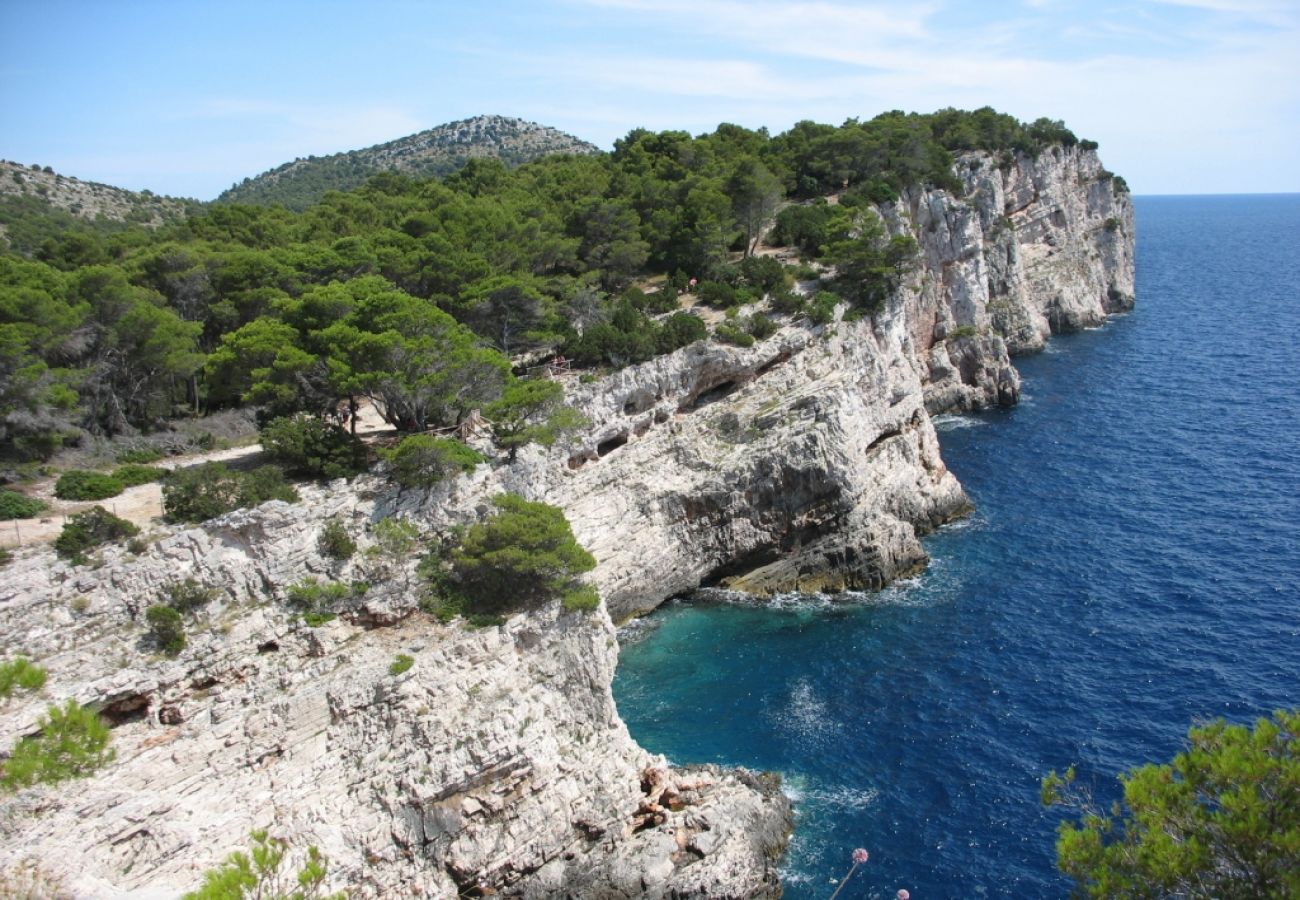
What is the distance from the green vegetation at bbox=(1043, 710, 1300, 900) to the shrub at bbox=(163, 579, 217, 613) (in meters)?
23.8

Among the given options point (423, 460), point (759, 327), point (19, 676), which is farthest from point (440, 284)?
point (19, 676)

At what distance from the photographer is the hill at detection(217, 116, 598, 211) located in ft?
436

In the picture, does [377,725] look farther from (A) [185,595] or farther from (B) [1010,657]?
(B) [1010,657]

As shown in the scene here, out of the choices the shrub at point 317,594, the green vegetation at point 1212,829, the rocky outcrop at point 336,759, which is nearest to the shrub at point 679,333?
the rocky outcrop at point 336,759

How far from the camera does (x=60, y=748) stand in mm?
18500

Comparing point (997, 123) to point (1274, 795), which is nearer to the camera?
point (1274, 795)

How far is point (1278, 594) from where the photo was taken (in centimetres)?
3406

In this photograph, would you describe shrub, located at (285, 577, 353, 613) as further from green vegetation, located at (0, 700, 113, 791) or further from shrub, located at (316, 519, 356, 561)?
green vegetation, located at (0, 700, 113, 791)

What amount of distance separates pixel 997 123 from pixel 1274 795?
7558 cm

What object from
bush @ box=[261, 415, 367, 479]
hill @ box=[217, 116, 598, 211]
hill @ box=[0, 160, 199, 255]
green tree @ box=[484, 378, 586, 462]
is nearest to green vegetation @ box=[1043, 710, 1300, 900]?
green tree @ box=[484, 378, 586, 462]

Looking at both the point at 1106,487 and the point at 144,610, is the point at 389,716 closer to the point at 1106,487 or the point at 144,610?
the point at 144,610

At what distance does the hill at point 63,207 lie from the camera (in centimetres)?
6457

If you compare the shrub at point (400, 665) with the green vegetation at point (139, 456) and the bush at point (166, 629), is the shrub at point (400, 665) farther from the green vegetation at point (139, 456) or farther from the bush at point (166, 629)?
the green vegetation at point (139, 456)

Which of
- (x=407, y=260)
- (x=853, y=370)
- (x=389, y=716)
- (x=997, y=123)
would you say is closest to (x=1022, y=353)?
(x=997, y=123)
